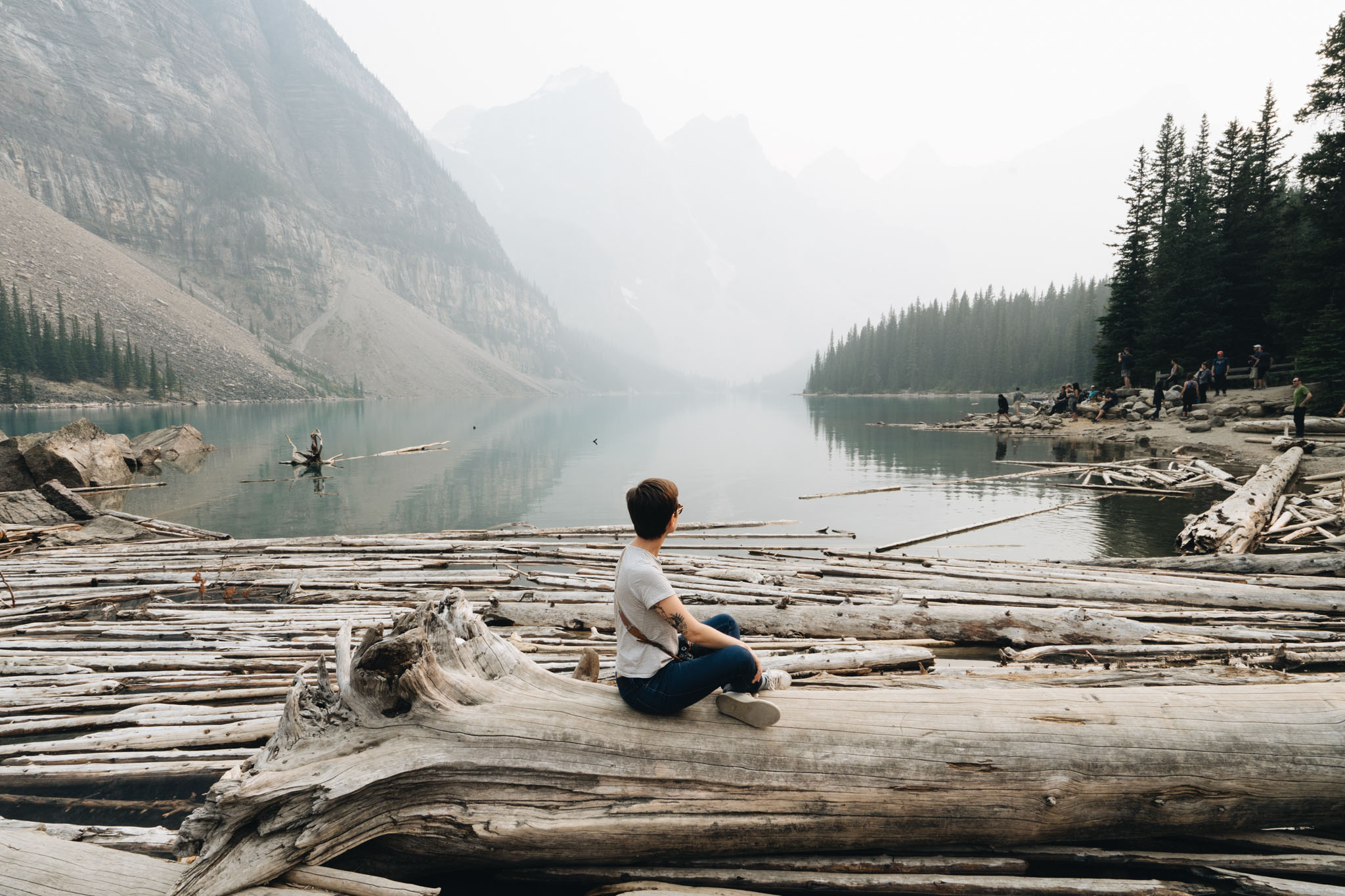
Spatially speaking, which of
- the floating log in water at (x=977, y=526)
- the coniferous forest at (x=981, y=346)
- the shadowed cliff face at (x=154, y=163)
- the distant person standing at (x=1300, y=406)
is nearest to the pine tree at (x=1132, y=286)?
the distant person standing at (x=1300, y=406)

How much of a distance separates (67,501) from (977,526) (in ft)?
80.0

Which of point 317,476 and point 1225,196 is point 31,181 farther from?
point 1225,196

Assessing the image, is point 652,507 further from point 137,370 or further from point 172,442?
point 137,370

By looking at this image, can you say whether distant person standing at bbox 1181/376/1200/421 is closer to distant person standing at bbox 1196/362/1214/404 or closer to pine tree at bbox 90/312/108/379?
distant person standing at bbox 1196/362/1214/404

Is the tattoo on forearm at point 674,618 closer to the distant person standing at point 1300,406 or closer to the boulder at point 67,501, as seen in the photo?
the boulder at point 67,501

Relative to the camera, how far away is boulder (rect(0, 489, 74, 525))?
1523 cm

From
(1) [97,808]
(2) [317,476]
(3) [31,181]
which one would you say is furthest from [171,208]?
(1) [97,808]

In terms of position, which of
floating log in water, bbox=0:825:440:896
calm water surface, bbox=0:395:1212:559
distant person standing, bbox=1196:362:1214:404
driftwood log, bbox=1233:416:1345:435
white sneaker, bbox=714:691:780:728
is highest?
distant person standing, bbox=1196:362:1214:404

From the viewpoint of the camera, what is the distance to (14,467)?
70.5 ft

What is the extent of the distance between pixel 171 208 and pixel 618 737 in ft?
688

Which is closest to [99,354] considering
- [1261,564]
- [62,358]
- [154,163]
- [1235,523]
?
[62,358]

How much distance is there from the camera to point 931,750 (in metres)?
3.62

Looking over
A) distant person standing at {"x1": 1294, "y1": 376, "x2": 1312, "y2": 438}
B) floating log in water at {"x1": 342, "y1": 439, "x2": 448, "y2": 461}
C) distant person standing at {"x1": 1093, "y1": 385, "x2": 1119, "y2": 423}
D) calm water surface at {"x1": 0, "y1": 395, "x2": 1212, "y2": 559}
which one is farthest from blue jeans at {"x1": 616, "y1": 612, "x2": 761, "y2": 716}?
distant person standing at {"x1": 1093, "y1": 385, "x2": 1119, "y2": 423}

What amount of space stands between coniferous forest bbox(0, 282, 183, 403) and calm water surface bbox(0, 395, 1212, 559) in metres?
42.8
